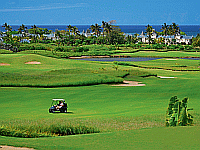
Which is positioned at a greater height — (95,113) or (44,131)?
(44,131)

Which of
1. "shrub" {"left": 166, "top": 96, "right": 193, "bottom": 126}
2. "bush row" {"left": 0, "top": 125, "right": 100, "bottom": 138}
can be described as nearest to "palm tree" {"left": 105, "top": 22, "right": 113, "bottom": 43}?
"shrub" {"left": 166, "top": 96, "right": 193, "bottom": 126}

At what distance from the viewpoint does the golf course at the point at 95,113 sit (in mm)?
11867

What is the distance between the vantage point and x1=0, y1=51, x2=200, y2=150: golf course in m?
11.9

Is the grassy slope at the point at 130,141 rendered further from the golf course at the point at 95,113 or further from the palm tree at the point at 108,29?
the palm tree at the point at 108,29

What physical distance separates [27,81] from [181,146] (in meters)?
25.4

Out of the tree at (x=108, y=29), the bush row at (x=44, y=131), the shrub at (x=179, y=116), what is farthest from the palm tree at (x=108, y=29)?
the bush row at (x=44, y=131)

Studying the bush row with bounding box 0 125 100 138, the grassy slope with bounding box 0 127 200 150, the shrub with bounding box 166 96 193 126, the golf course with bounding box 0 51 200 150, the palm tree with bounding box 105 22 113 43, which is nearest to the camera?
the grassy slope with bounding box 0 127 200 150

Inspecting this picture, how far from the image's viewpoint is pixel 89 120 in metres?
17.7

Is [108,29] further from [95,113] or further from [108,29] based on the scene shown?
[95,113]

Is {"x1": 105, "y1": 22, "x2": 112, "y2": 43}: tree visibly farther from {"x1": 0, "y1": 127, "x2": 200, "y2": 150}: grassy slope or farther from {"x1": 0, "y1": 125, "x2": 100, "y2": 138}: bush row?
{"x1": 0, "y1": 127, "x2": 200, "y2": 150}: grassy slope

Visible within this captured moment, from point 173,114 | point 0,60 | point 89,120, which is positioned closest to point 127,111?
point 89,120

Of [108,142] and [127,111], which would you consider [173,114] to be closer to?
[108,142]

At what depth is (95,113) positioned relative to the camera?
21.1 meters

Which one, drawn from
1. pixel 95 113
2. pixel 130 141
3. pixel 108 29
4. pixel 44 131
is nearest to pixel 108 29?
pixel 108 29
